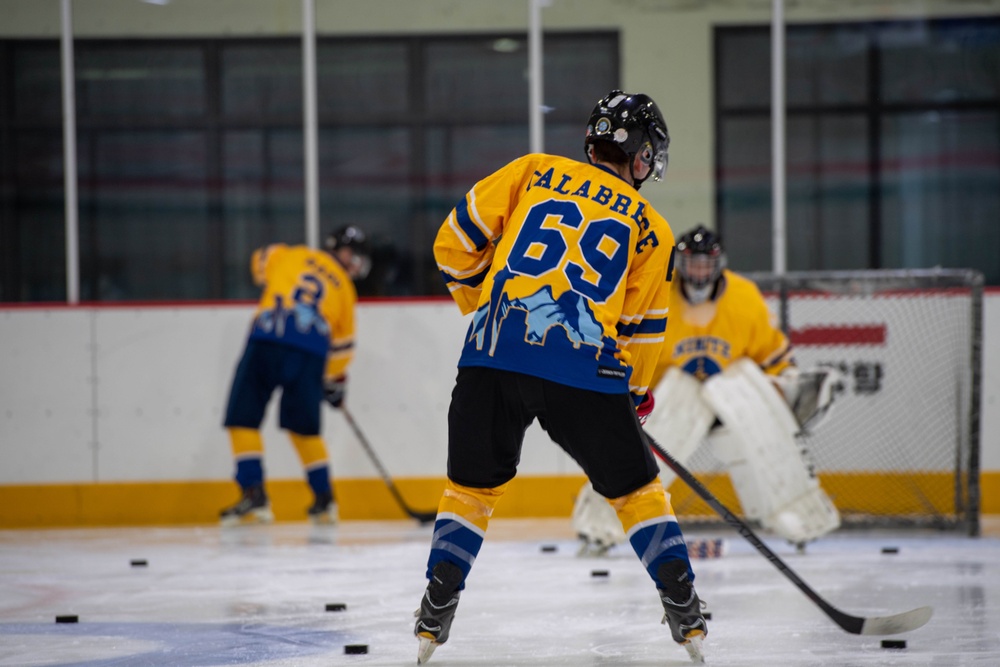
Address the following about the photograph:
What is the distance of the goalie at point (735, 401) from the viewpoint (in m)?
4.46

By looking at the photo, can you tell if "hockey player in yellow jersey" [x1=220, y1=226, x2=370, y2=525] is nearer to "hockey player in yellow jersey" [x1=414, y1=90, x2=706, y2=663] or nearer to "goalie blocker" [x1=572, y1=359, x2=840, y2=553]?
"goalie blocker" [x1=572, y1=359, x2=840, y2=553]

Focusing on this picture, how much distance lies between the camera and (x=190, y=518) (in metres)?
5.93

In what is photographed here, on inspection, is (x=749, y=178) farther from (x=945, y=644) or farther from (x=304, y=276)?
(x=945, y=644)

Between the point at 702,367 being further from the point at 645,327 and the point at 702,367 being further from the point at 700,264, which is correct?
the point at 645,327

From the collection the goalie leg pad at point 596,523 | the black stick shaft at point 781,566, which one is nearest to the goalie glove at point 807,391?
the goalie leg pad at point 596,523

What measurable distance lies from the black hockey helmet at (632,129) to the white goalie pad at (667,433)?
1.85 meters

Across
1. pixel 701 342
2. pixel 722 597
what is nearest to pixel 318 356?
pixel 701 342

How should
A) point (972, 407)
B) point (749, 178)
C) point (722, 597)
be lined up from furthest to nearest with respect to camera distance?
point (749, 178), point (972, 407), point (722, 597)

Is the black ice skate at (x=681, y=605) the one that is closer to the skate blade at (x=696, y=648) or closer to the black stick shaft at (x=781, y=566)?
the skate blade at (x=696, y=648)

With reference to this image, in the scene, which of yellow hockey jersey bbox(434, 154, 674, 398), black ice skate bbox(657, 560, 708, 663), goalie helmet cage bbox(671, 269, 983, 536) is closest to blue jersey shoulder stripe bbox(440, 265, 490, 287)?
yellow hockey jersey bbox(434, 154, 674, 398)

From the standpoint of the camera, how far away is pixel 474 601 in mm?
3477

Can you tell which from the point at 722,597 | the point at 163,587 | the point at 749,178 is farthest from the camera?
the point at 749,178

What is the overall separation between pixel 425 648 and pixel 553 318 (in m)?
0.68

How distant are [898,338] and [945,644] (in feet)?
10.3
